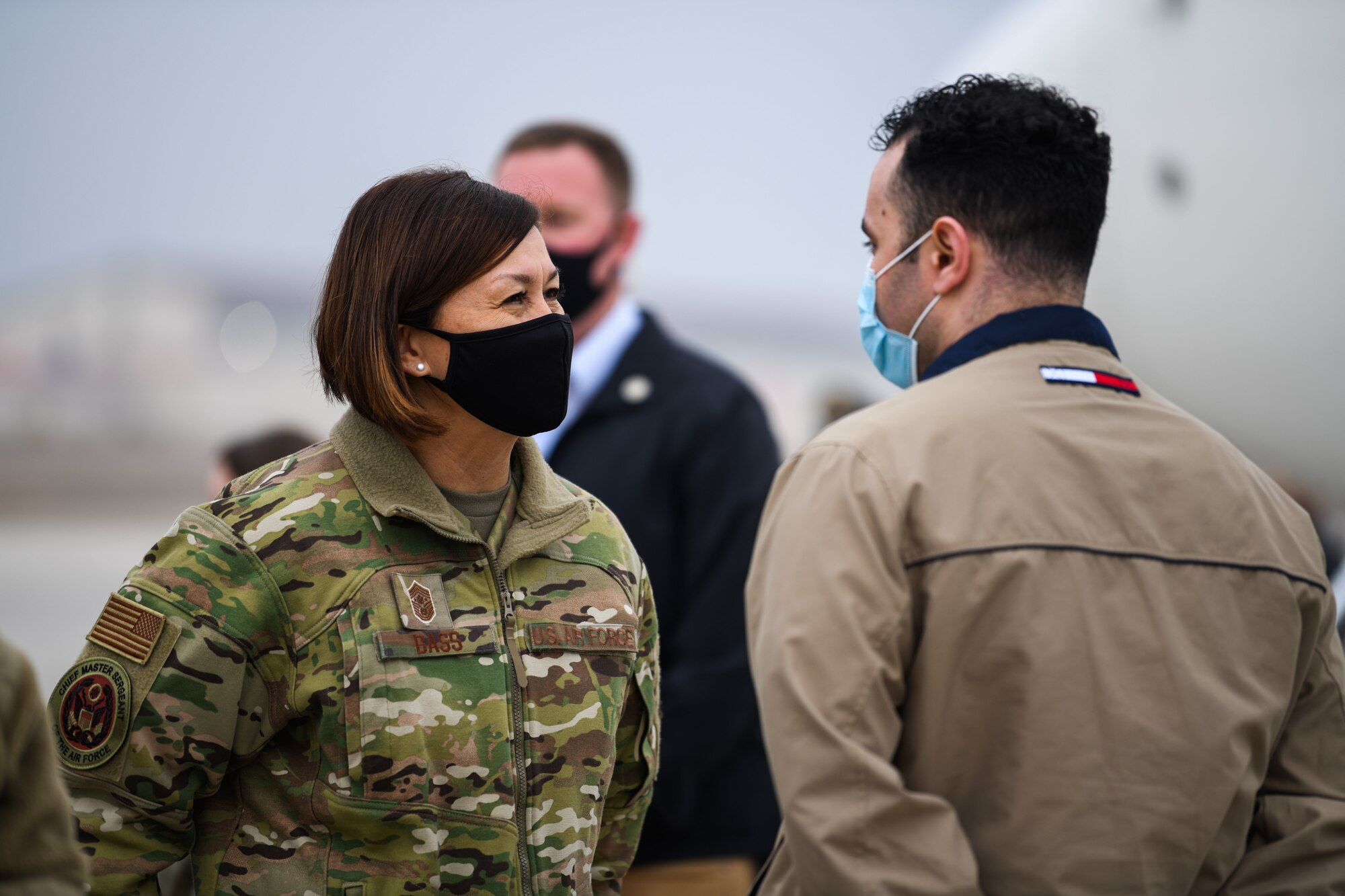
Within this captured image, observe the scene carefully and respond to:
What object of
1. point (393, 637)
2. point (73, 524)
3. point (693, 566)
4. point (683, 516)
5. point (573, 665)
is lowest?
point (73, 524)

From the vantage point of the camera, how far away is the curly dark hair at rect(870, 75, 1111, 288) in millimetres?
2002

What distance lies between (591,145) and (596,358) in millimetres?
791

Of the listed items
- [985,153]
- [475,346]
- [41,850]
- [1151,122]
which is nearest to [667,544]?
[475,346]

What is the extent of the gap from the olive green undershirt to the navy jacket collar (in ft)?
2.52

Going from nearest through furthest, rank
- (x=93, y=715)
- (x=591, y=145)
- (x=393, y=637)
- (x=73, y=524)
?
(x=93, y=715) < (x=393, y=637) < (x=591, y=145) < (x=73, y=524)

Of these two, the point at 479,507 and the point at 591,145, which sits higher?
the point at 591,145

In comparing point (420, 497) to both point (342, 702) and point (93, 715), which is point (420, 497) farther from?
point (93, 715)

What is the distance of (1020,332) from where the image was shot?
197 centimetres

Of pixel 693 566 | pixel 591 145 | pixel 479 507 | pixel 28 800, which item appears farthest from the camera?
pixel 591 145

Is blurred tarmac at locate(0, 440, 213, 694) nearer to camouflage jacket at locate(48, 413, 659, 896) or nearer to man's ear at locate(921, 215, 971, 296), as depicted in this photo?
camouflage jacket at locate(48, 413, 659, 896)

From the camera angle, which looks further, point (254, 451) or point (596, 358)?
point (254, 451)

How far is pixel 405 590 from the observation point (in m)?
1.87

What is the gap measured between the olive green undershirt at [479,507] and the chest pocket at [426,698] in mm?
158

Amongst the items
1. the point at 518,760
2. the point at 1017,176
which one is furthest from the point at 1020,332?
the point at 518,760
